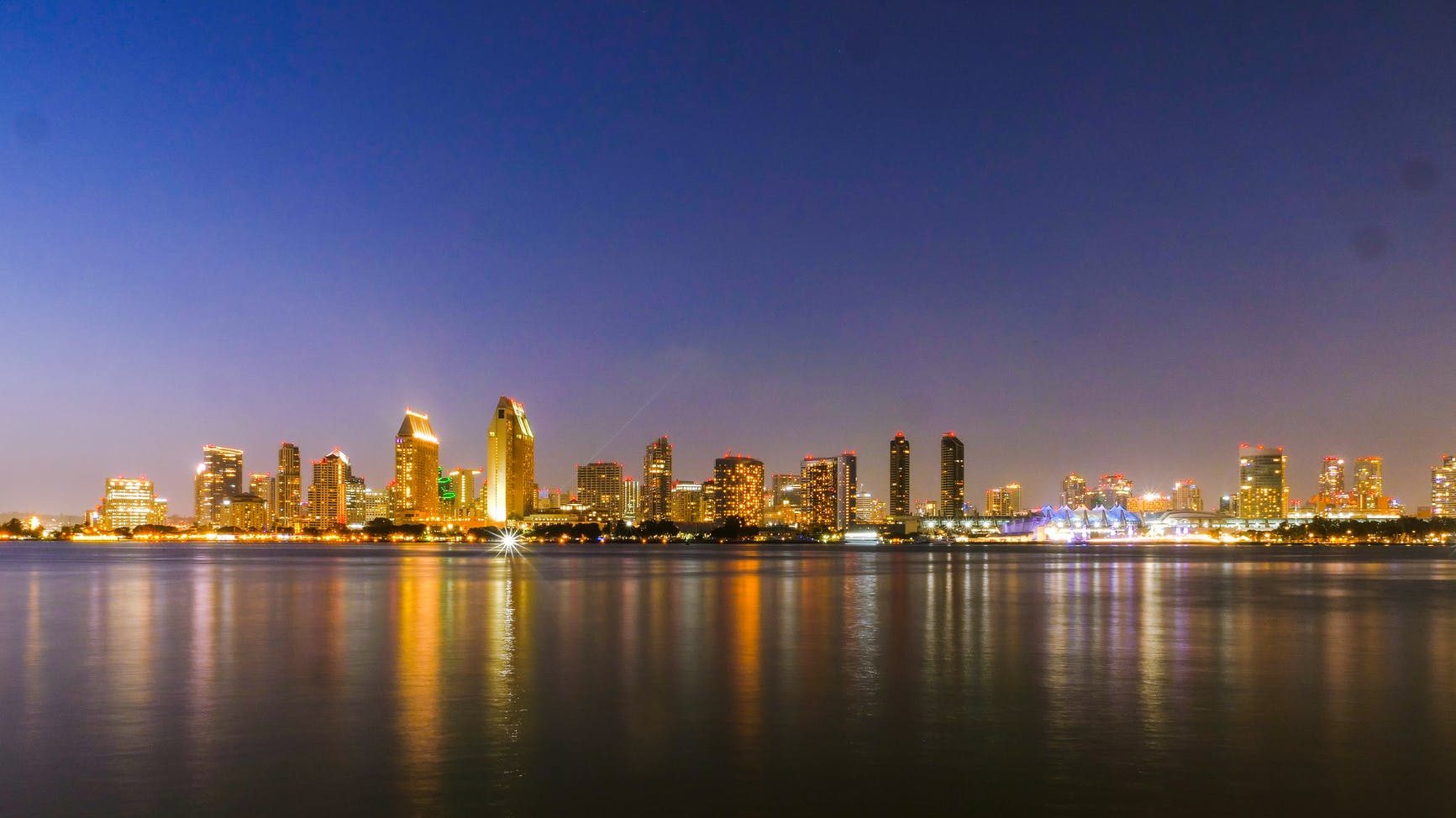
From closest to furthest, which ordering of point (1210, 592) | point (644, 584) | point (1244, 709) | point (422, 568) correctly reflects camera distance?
1. point (1244, 709)
2. point (1210, 592)
3. point (644, 584)
4. point (422, 568)

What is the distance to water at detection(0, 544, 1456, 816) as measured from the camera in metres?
13.9

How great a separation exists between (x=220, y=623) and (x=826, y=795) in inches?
1118

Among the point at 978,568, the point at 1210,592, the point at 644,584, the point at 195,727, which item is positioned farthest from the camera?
the point at 978,568

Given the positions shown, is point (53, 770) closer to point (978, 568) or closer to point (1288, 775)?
point (1288, 775)

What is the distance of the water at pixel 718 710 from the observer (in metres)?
13.9

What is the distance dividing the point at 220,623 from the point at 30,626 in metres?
5.81

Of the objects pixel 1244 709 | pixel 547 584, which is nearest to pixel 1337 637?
pixel 1244 709

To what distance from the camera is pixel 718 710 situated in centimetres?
1977

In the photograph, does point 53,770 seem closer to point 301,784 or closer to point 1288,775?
point 301,784

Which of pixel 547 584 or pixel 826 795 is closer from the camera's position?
pixel 826 795

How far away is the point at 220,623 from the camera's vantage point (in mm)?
35875

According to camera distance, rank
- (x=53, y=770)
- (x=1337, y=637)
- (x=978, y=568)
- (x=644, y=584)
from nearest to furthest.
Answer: (x=53, y=770), (x=1337, y=637), (x=644, y=584), (x=978, y=568)

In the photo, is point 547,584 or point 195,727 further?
point 547,584

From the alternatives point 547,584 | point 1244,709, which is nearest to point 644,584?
point 547,584
